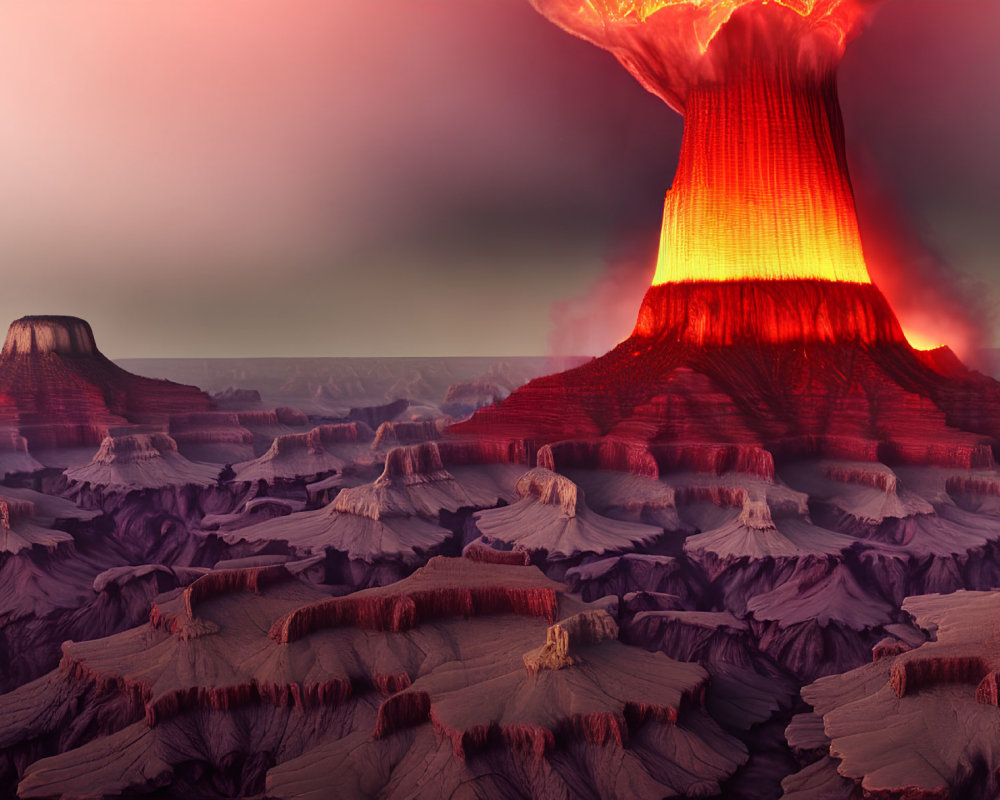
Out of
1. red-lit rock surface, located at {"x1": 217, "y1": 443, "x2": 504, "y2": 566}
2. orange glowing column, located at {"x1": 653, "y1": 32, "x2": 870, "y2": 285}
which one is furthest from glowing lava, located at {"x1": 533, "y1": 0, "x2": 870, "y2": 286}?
red-lit rock surface, located at {"x1": 217, "y1": 443, "x2": 504, "y2": 566}

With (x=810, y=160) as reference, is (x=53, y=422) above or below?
below

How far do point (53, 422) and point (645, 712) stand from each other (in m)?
42.6

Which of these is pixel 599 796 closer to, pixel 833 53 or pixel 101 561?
pixel 101 561

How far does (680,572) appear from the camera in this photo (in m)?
30.5

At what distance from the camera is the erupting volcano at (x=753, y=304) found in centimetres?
3497

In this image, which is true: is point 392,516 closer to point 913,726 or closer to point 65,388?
point 913,726

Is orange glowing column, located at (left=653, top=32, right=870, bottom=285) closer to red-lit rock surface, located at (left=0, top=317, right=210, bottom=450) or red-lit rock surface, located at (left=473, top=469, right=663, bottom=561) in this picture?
red-lit rock surface, located at (left=473, top=469, right=663, bottom=561)

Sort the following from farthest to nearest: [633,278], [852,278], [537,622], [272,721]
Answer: [633,278] → [852,278] → [537,622] → [272,721]

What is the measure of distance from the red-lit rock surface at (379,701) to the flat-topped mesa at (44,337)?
33.6 m

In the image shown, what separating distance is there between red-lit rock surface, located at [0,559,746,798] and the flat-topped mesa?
33621mm

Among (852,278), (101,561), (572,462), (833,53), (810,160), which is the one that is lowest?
(101,561)

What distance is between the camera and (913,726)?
14.7 metres

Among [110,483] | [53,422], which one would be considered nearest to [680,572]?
[110,483]

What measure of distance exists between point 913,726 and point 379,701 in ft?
35.5
